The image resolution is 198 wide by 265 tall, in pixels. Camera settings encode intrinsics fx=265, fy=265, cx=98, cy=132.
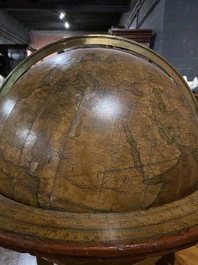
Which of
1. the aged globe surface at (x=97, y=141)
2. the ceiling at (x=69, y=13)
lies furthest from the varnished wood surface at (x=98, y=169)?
the ceiling at (x=69, y=13)

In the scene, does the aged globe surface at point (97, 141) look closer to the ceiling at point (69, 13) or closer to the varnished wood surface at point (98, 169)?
the varnished wood surface at point (98, 169)

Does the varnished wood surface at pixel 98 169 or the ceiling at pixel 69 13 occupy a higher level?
the ceiling at pixel 69 13

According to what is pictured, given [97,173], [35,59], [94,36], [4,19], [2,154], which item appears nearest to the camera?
[97,173]

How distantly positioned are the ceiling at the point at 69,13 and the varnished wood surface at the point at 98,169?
7725 mm

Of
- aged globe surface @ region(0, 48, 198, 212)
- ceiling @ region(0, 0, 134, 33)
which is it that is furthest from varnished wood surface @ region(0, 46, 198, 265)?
ceiling @ region(0, 0, 134, 33)

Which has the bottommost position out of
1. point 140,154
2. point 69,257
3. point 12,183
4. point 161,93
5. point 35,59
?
point 69,257

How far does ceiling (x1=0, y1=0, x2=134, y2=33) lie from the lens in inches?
311

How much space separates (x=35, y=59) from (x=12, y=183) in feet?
1.87

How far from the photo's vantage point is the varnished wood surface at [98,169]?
0.71 meters

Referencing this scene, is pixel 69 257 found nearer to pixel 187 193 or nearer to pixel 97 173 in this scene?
pixel 97 173

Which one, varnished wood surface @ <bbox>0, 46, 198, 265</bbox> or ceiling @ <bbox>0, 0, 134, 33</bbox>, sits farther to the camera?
ceiling @ <bbox>0, 0, 134, 33</bbox>

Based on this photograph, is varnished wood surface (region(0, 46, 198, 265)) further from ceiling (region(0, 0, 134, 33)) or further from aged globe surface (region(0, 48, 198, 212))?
ceiling (region(0, 0, 134, 33))

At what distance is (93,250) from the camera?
67cm

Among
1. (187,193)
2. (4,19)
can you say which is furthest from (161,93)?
(4,19)
